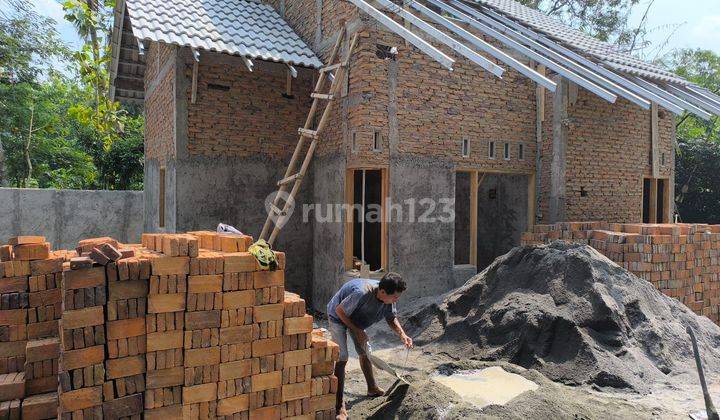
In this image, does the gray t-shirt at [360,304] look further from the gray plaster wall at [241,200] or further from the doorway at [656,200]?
the doorway at [656,200]

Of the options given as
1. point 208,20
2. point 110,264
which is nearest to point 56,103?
point 208,20

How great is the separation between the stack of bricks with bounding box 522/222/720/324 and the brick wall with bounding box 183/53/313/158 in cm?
527

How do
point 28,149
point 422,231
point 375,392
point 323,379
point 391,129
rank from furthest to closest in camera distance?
point 28,149 → point 422,231 → point 391,129 → point 375,392 → point 323,379

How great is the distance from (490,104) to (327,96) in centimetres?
307

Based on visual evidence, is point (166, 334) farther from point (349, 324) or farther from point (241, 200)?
point (241, 200)

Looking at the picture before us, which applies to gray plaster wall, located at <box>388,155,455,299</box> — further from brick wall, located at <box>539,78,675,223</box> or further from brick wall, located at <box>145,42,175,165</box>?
brick wall, located at <box>145,42,175,165</box>

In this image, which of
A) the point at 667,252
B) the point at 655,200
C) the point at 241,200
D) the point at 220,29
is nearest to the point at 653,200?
the point at 655,200

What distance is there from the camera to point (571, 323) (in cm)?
589

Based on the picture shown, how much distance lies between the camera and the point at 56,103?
22.4 metres

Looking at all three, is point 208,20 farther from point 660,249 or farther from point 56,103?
point 56,103

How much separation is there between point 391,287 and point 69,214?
40.6ft

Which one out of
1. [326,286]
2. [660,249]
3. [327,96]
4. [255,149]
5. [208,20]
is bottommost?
[326,286]

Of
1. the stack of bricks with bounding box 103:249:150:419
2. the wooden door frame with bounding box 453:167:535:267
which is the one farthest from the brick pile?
the wooden door frame with bounding box 453:167:535:267

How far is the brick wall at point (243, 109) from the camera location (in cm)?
862
